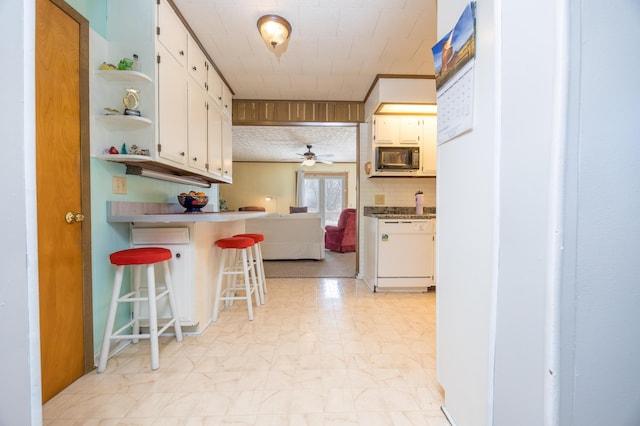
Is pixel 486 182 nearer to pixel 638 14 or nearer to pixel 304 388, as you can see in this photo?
pixel 638 14

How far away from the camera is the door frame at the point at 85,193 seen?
156cm

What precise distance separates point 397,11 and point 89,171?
7.80 feet

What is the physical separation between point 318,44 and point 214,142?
1.50 metres

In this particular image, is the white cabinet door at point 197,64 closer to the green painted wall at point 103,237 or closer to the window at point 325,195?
the green painted wall at point 103,237

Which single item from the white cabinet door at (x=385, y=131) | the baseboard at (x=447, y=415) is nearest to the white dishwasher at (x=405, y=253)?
the white cabinet door at (x=385, y=131)

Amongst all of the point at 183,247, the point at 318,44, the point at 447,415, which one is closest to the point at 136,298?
the point at 183,247

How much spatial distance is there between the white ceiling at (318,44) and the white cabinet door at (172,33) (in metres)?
0.09

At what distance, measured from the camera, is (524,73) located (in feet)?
2.31

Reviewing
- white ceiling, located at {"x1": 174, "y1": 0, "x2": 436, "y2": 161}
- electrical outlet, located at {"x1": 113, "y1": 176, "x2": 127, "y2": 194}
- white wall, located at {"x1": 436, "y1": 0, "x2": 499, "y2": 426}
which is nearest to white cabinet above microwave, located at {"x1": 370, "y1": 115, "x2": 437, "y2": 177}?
white ceiling, located at {"x1": 174, "y1": 0, "x2": 436, "y2": 161}

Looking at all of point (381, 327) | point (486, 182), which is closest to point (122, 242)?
point (381, 327)

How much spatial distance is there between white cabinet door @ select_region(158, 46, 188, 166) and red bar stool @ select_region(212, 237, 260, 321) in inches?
32.1

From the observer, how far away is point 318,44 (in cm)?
239

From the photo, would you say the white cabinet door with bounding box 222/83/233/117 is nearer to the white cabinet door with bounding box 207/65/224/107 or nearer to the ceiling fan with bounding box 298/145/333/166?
the white cabinet door with bounding box 207/65/224/107

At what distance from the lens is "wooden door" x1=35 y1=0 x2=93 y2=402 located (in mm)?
1331
